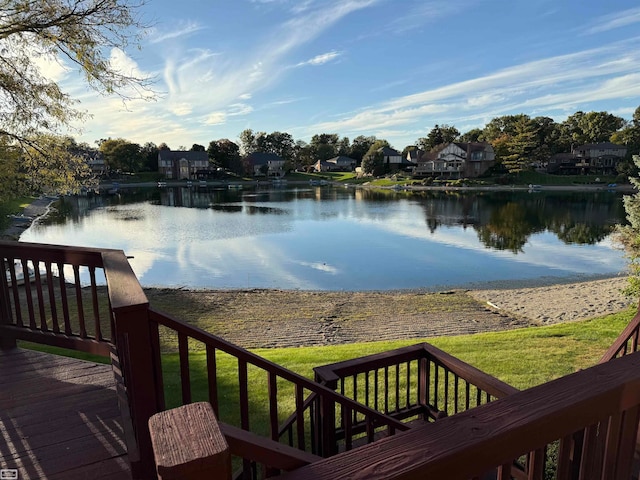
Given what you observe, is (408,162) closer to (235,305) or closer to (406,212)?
(406,212)

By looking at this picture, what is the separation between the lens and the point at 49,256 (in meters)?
3.71

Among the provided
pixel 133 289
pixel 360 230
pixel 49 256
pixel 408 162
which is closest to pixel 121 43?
pixel 49 256

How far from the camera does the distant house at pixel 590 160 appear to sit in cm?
7194

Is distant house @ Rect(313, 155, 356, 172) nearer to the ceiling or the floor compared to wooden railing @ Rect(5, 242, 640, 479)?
nearer to the ceiling

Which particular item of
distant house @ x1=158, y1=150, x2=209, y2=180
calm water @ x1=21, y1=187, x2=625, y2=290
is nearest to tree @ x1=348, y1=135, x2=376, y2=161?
distant house @ x1=158, y1=150, x2=209, y2=180

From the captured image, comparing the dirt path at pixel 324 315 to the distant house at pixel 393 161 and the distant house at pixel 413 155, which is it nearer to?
A: the distant house at pixel 393 161

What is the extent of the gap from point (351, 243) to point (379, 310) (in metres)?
13.0

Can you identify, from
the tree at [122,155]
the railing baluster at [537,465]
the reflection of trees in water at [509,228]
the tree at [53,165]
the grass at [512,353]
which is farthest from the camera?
the tree at [122,155]

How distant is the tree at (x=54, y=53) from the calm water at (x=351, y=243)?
8.23 m

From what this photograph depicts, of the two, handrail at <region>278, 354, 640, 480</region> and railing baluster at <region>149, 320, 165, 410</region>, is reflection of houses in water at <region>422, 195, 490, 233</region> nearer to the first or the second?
railing baluster at <region>149, 320, 165, 410</region>

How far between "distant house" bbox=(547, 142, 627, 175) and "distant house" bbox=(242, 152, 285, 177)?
58137mm

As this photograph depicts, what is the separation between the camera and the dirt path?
9953mm

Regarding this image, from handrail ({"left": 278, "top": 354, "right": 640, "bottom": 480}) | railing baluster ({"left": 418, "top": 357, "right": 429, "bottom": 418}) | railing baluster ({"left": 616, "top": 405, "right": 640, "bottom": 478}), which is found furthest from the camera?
railing baluster ({"left": 418, "top": 357, "right": 429, "bottom": 418})

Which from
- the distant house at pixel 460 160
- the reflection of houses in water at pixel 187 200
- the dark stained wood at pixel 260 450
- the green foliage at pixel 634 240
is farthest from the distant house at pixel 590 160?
the dark stained wood at pixel 260 450
